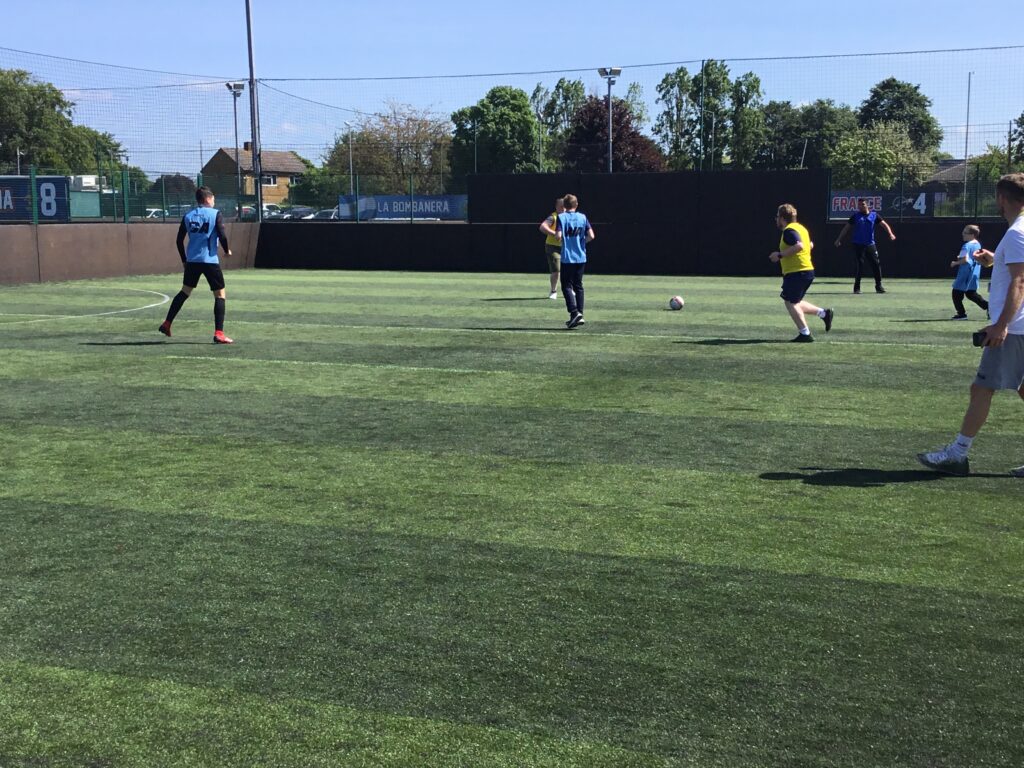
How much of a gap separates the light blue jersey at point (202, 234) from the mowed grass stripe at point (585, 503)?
617cm

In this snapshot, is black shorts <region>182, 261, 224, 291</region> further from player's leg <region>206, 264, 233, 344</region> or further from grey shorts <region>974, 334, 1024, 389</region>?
grey shorts <region>974, 334, 1024, 389</region>

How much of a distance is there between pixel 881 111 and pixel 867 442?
116114mm

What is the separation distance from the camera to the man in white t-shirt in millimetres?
6547

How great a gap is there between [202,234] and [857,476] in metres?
9.45

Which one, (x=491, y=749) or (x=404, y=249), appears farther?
(x=404, y=249)

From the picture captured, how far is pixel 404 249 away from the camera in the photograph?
105ft

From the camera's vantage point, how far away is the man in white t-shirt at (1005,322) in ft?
21.5

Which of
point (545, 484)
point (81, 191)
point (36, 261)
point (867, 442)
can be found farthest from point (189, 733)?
point (81, 191)

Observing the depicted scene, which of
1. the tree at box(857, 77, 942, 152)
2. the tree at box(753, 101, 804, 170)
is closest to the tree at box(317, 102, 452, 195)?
the tree at box(753, 101, 804, 170)

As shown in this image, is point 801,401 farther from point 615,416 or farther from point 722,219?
point 722,219

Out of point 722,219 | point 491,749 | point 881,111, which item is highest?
point 881,111

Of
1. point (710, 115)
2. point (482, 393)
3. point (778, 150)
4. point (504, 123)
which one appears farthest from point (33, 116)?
point (482, 393)

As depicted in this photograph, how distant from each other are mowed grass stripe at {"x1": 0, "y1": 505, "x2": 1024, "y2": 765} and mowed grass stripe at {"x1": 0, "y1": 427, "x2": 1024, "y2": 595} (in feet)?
1.04

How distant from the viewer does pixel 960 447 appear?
7.01 m
